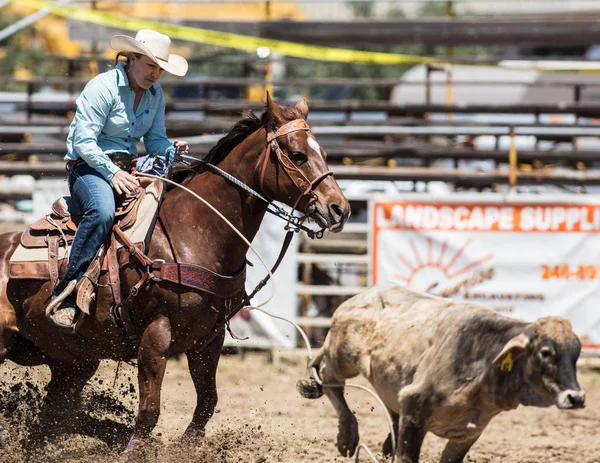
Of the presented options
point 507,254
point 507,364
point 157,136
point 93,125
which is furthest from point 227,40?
point 507,364

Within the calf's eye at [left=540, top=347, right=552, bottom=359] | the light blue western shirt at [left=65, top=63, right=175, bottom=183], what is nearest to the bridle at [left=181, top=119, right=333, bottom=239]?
the light blue western shirt at [left=65, top=63, right=175, bottom=183]

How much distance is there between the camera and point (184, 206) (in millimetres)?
5203

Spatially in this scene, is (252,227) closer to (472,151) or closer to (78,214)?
(78,214)

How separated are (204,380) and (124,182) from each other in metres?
1.22

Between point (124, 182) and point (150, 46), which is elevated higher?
point (150, 46)

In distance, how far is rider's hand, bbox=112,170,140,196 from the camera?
5109 mm

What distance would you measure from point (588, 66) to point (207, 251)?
8.32 m

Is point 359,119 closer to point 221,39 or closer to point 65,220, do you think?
point 221,39

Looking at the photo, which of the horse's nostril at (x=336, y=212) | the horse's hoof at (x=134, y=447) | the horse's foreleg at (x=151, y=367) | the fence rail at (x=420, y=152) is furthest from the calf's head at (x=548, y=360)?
the fence rail at (x=420, y=152)

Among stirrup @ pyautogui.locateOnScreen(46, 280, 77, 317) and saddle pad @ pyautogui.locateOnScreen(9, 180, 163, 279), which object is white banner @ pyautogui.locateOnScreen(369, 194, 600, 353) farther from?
stirrup @ pyautogui.locateOnScreen(46, 280, 77, 317)

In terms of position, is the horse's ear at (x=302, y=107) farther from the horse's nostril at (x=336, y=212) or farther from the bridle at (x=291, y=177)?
the horse's nostril at (x=336, y=212)

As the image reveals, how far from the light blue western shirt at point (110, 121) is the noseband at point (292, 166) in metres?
0.70

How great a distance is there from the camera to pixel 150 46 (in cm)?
526

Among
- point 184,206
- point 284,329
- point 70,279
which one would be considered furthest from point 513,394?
point 284,329
